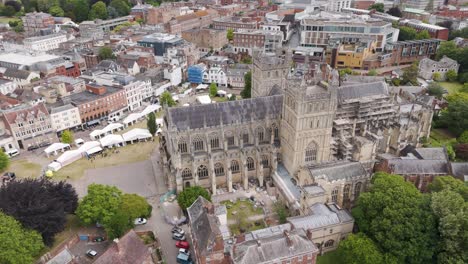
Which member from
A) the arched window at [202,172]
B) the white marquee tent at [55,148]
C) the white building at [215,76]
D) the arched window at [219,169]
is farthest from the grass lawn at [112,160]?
the white building at [215,76]

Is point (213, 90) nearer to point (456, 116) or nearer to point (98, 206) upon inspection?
point (98, 206)

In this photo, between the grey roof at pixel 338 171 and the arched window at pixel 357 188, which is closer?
the grey roof at pixel 338 171

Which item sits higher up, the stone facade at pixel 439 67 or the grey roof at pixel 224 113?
the grey roof at pixel 224 113

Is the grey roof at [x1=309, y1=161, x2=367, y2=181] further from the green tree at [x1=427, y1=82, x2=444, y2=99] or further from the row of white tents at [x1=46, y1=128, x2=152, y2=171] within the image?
the green tree at [x1=427, y1=82, x2=444, y2=99]

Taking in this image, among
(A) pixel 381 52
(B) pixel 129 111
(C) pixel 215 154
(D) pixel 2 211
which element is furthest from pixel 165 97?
(A) pixel 381 52

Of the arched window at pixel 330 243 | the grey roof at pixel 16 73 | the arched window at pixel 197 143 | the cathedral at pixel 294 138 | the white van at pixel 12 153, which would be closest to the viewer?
the arched window at pixel 330 243

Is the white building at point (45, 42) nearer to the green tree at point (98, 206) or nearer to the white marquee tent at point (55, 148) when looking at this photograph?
the white marquee tent at point (55, 148)

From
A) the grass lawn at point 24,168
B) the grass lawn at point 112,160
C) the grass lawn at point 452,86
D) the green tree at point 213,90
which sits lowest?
the grass lawn at point 24,168

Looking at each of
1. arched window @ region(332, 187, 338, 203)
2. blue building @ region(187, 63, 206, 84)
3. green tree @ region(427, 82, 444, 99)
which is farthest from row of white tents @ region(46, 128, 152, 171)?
green tree @ region(427, 82, 444, 99)
